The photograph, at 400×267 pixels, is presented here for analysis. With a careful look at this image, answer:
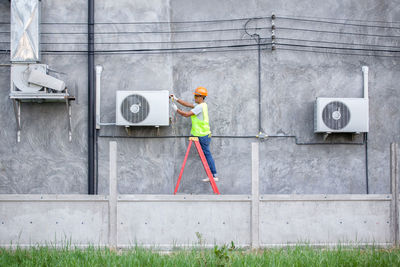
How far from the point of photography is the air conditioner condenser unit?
6312 mm

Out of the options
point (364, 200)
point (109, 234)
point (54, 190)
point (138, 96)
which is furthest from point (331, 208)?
point (54, 190)

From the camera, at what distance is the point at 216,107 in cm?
666

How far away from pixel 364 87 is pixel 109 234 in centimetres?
465

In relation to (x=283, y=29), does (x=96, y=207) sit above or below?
below

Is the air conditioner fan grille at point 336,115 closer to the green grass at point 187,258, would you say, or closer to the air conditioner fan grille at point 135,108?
the green grass at point 187,258

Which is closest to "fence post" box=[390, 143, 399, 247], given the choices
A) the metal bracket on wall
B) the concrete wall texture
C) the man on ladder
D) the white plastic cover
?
the concrete wall texture

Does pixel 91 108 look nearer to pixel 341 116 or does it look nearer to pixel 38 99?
pixel 38 99

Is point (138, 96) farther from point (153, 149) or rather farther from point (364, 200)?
point (364, 200)

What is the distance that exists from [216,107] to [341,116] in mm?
1946

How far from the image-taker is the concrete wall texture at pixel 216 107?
6.54 m

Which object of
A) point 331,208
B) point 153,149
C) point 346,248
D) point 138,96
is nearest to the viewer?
point 346,248

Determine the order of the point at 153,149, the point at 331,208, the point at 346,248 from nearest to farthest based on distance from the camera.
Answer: the point at 346,248 < the point at 331,208 < the point at 153,149

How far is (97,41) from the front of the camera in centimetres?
664

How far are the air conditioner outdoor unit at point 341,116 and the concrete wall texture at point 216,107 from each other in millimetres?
397
